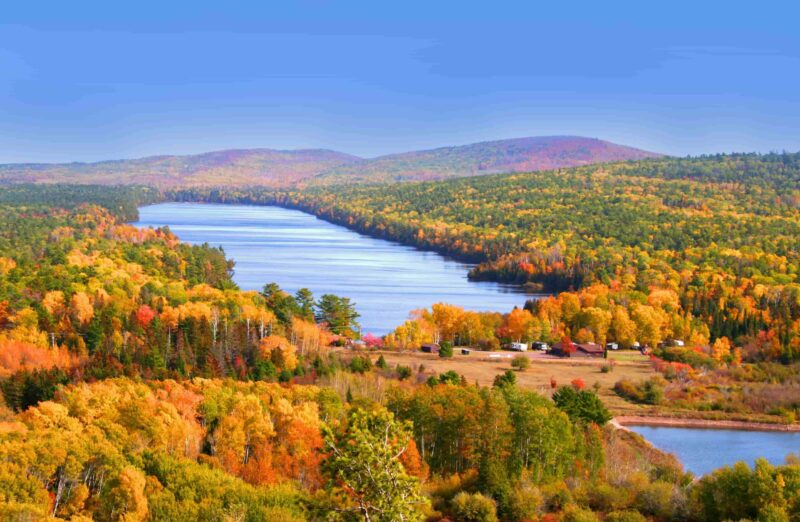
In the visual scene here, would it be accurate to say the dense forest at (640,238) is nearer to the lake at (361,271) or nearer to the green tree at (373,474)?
the lake at (361,271)

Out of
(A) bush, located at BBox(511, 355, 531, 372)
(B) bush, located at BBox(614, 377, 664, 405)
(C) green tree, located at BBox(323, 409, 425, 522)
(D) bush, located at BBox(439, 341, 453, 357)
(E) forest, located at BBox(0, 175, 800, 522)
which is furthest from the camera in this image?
(D) bush, located at BBox(439, 341, 453, 357)

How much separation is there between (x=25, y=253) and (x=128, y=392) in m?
45.8

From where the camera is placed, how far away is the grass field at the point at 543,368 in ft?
152

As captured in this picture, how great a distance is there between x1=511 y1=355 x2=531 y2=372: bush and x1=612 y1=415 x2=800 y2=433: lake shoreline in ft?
30.1

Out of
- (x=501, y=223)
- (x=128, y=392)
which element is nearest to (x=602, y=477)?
→ (x=128, y=392)

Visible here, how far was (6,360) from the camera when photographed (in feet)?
135

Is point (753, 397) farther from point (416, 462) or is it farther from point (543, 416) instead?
point (416, 462)

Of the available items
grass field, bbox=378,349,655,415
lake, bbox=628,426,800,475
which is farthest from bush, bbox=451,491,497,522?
grass field, bbox=378,349,655,415

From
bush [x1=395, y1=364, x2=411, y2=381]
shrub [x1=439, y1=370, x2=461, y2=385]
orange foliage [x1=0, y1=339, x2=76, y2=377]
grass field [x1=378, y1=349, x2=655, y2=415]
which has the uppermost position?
shrub [x1=439, y1=370, x2=461, y2=385]

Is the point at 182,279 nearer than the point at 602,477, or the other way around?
the point at 602,477

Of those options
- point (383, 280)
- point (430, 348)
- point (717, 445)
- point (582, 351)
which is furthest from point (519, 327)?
point (383, 280)

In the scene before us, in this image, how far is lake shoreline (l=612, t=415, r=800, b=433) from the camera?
134 ft

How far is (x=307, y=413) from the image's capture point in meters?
29.0

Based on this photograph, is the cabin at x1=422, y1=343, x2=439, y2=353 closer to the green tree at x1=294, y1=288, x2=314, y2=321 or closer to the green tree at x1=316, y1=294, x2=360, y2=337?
the green tree at x1=316, y1=294, x2=360, y2=337
